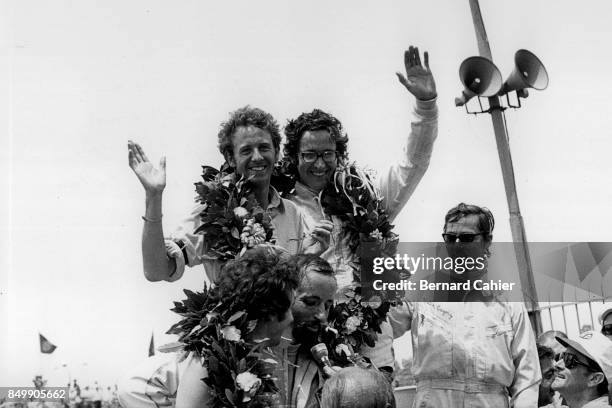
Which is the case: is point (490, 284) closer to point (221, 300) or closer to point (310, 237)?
point (310, 237)

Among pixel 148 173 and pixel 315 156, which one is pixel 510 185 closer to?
pixel 315 156

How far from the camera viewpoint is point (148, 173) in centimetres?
438

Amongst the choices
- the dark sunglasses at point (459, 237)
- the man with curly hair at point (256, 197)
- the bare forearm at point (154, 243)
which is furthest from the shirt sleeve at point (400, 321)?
the bare forearm at point (154, 243)

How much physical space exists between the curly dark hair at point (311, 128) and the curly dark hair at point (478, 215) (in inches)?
29.8

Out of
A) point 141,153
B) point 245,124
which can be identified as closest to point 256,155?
point 245,124

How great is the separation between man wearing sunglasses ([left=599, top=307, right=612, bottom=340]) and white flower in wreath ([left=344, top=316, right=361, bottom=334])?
61.1 inches

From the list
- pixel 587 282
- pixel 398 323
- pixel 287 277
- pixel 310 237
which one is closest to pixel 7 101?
pixel 310 237

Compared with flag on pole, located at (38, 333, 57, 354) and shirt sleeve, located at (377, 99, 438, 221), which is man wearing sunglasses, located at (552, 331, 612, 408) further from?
flag on pole, located at (38, 333, 57, 354)

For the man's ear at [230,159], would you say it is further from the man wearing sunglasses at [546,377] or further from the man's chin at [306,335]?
the man wearing sunglasses at [546,377]

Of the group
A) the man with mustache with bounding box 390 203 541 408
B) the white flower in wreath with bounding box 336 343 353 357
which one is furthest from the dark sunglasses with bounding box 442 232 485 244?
the white flower in wreath with bounding box 336 343 353 357

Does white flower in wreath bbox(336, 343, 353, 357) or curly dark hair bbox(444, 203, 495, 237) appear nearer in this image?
white flower in wreath bbox(336, 343, 353, 357)

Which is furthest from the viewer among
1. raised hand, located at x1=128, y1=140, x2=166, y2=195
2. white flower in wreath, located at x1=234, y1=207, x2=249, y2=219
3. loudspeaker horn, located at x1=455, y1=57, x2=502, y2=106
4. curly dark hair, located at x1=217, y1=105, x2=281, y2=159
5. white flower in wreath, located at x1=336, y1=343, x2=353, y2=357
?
loudspeaker horn, located at x1=455, y1=57, x2=502, y2=106

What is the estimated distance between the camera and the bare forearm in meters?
4.37

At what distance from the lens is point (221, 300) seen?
137 inches
